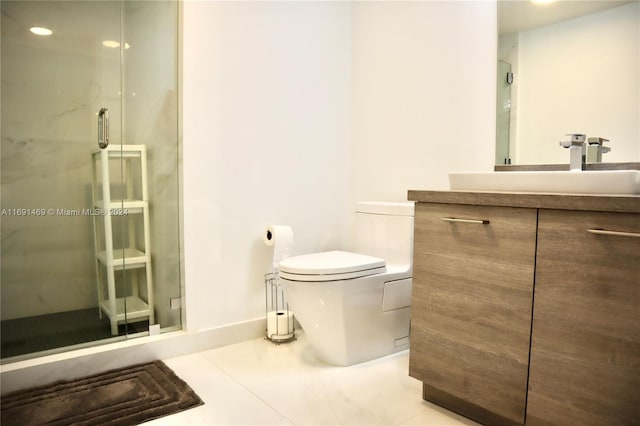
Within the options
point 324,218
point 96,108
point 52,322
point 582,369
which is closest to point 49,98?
point 96,108

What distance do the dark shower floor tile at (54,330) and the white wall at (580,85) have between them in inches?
79.8

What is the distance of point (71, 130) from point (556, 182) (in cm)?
208

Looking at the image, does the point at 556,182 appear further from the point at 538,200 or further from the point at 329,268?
the point at 329,268

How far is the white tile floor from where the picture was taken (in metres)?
1.58

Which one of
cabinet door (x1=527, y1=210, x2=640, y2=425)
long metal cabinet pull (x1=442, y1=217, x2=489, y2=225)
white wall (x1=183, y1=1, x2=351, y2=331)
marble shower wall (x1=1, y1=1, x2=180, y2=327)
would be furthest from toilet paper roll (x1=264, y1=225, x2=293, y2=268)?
cabinet door (x1=527, y1=210, x2=640, y2=425)

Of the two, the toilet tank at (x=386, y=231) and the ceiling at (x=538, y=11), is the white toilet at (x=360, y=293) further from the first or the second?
the ceiling at (x=538, y=11)

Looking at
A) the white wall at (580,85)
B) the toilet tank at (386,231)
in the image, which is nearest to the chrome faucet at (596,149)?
the white wall at (580,85)

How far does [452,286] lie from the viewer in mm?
1519

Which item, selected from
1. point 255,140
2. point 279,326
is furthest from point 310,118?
point 279,326

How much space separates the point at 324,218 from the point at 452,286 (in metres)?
1.24

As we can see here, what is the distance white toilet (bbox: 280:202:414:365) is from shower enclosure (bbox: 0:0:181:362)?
71 centimetres

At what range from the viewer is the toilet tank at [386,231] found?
2.13 m

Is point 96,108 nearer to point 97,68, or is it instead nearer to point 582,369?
point 97,68

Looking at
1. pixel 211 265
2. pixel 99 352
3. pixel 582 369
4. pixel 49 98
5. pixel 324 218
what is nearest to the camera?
pixel 582 369
